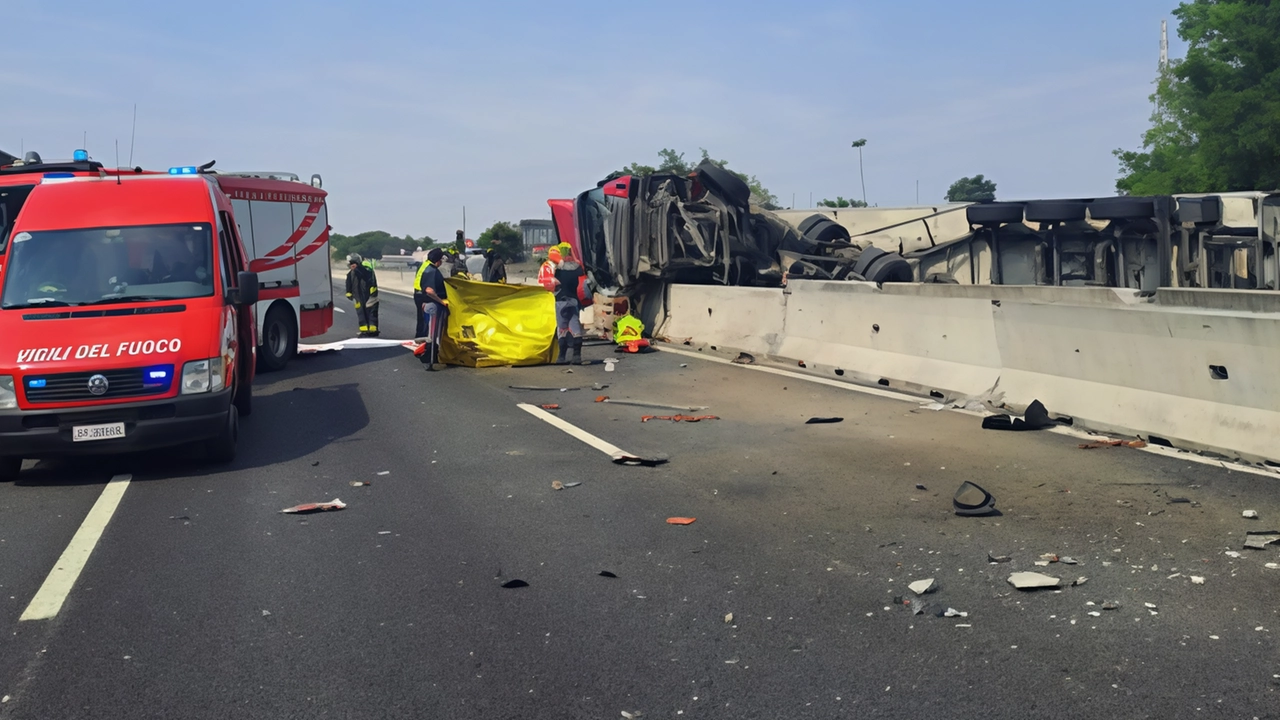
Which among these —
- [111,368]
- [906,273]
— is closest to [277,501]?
[111,368]

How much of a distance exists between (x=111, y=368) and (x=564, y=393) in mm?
6079

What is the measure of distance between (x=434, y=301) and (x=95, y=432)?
8612mm

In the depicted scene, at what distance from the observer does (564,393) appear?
13945 millimetres

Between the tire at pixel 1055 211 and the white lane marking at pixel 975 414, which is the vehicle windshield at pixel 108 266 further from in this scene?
the tire at pixel 1055 211

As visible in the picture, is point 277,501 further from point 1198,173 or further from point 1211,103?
point 1198,173

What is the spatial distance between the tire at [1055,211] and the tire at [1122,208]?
20cm

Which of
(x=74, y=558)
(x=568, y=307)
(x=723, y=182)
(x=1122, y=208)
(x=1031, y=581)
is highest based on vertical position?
(x=723, y=182)

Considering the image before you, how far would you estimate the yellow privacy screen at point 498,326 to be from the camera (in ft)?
56.9

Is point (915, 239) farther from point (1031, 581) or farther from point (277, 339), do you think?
point (1031, 581)

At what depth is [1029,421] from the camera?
9.76 m

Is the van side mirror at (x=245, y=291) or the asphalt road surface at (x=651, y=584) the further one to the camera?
the van side mirror at (x=245, y=291)

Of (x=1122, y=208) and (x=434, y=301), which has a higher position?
(x=1122, y=208)

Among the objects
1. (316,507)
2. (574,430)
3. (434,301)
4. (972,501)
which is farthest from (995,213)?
(316,507)

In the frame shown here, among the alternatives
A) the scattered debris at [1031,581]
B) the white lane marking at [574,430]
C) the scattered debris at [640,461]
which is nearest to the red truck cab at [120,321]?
the white lane marking at [574,430]
